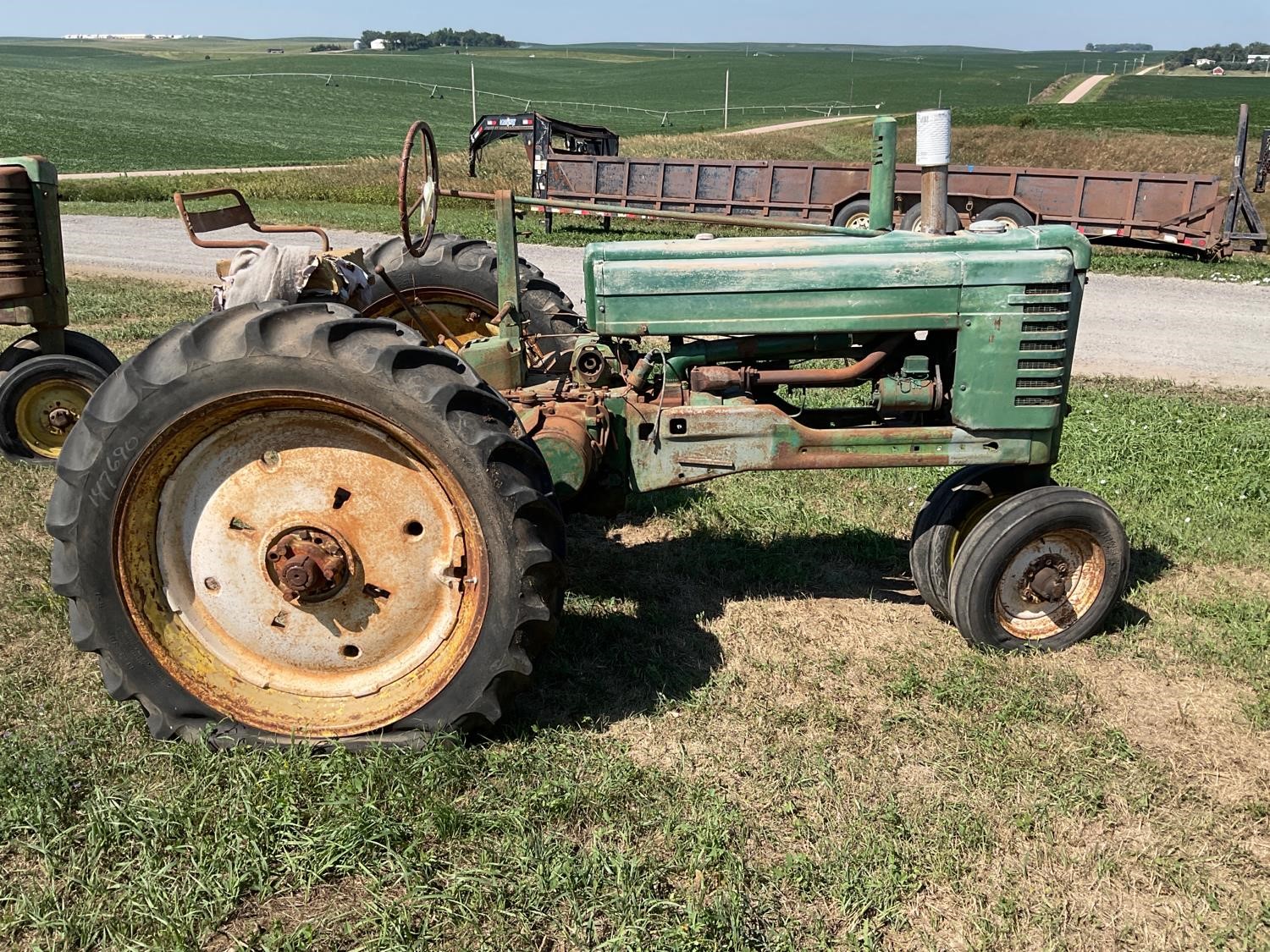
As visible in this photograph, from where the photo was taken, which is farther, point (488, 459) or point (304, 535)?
point (304, 535)

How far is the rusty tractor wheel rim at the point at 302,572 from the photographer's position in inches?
119

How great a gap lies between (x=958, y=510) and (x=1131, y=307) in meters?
8.80

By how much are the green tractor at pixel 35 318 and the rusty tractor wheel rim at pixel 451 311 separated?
86.2 inches

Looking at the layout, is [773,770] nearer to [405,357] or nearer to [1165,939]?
[1165,939]

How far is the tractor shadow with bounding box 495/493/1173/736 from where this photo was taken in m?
3.47

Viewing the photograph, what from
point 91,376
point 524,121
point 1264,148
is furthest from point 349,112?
Result: point 91,376

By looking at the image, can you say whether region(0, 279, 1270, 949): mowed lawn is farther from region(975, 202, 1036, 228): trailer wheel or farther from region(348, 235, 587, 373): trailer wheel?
region(975, 202, 1036, 228): trailer wheel

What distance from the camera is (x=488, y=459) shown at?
2865mm

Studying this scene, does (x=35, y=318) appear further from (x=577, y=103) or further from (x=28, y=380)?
(x=577, y=103)

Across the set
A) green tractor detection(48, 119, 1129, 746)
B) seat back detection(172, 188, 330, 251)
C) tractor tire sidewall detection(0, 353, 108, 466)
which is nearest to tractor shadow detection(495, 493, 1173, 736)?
green tractor detection(48, 119, 1129, 746)

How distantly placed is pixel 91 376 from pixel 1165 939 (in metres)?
5.84

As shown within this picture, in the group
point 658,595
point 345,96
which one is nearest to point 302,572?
point 658,595

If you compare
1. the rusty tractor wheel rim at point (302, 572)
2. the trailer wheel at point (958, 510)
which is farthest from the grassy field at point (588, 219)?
the rusty tractor wheel rim at point (302, 572)

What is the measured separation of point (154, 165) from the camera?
3027 cm
